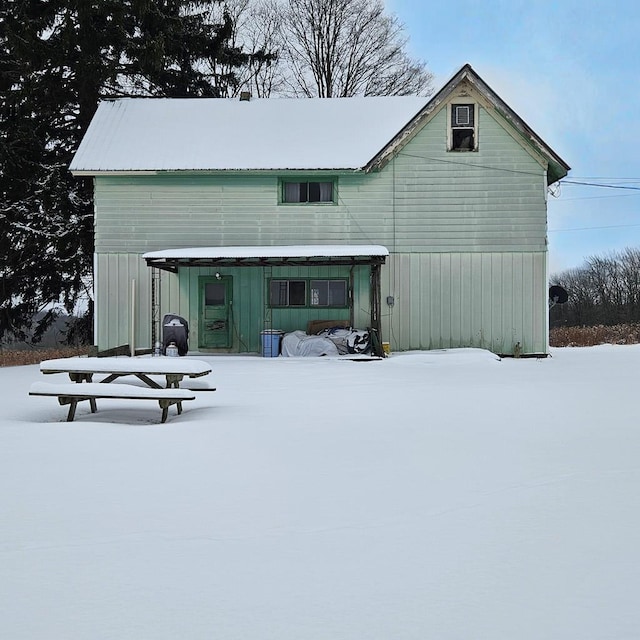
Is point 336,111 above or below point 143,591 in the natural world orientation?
above

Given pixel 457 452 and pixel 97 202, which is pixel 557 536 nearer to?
pixel 457 452

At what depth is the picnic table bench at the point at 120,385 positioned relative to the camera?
26.7ft

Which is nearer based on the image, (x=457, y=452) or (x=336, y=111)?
(x=457, y=452)

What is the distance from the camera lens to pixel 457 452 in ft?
21.0

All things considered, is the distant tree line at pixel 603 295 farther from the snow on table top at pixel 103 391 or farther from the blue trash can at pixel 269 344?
the snow on table top at pixel 103 391

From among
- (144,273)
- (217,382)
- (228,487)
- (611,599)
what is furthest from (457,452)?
(144,273)

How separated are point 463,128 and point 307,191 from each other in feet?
14.5

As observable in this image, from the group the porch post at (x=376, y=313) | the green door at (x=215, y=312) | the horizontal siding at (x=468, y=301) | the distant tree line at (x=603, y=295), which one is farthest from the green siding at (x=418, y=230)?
the distant tree line at (x=603, y=295)

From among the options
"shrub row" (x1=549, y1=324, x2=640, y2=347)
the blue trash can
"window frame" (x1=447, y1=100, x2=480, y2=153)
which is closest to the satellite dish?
"shrub row" (x1=549, y1=324, x2=640, y2=347)

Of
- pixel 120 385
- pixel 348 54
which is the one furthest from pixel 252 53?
pixel 120 385

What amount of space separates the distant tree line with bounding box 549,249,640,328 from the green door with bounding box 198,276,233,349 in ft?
87.4

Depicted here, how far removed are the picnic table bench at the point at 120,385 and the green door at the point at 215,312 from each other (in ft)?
29.2

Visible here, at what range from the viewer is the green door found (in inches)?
750

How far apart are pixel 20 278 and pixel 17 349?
9.83ft
